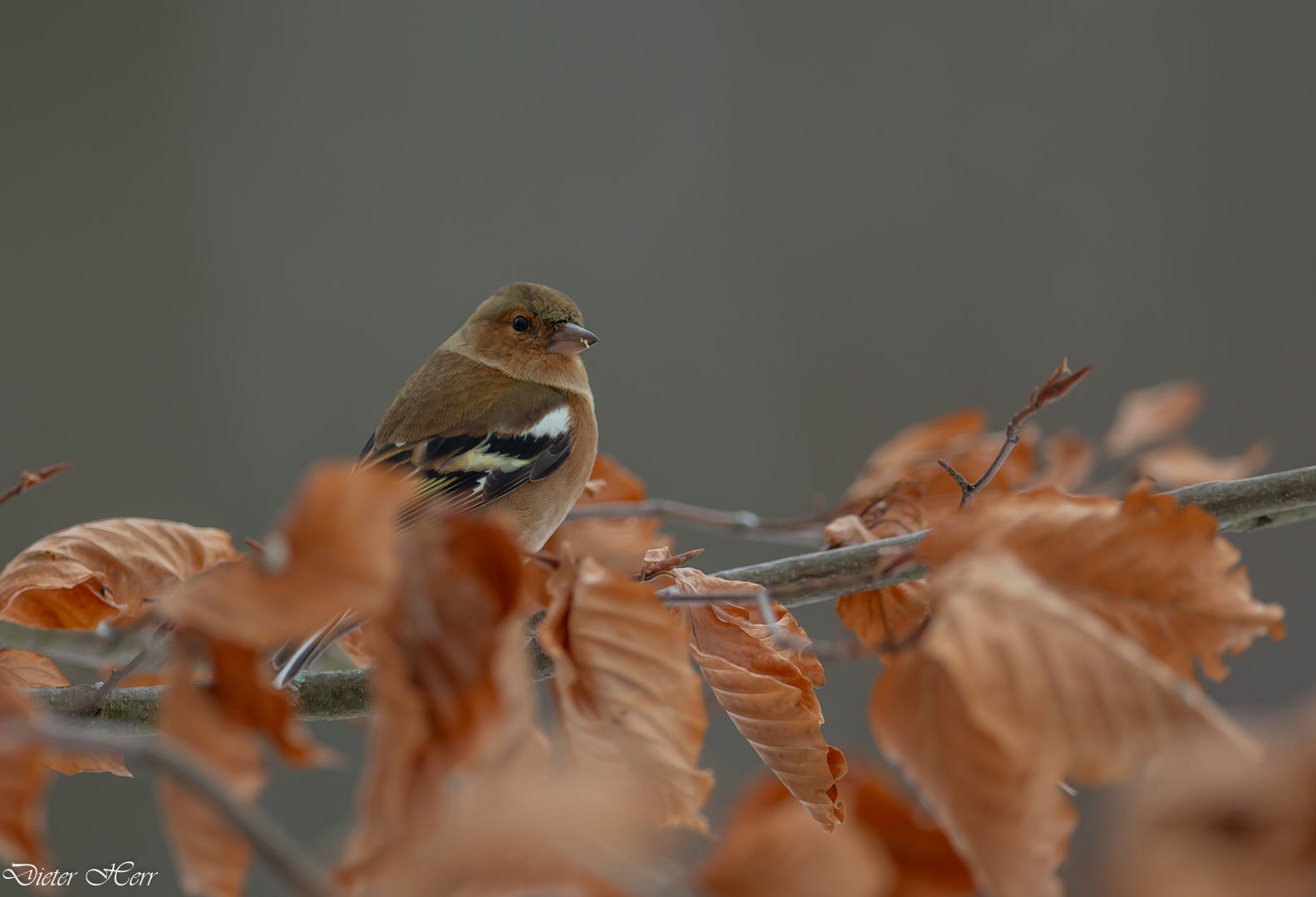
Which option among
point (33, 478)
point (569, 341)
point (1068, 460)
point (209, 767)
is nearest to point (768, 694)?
point (209, 767)

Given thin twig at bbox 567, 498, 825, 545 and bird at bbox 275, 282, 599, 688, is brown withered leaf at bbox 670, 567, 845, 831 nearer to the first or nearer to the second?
thin twig at bbox 567, 498, 825, 545

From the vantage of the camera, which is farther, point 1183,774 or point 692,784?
point 692,784

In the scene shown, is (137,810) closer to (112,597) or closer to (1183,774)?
(112,597)

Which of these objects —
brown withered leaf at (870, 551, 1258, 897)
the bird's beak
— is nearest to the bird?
the bird's beak

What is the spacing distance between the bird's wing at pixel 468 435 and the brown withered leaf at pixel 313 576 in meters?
0.86

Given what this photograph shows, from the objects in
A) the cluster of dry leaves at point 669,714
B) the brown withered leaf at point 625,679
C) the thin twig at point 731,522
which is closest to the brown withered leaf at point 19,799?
the cluster of dry leaves at point 669,714

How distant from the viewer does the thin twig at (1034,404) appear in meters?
0.80

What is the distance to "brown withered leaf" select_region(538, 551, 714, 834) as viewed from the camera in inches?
20.6

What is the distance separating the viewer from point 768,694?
26.7 inches

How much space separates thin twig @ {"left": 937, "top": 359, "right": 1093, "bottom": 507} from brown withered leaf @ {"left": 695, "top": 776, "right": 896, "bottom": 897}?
330 mm

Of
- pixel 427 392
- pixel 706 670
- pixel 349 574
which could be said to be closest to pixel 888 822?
pixel 706 670

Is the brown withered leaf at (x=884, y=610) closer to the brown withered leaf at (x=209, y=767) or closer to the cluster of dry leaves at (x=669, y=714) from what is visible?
the cluster of dry leaves at (x=669, y=714)

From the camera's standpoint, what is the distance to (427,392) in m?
1.47

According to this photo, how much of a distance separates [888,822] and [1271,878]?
38 cm
